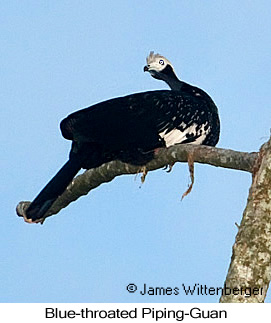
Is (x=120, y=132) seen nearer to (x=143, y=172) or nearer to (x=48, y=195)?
(x=143, y=172)

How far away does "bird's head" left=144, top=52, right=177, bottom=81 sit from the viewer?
1121cm

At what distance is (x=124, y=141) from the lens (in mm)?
8977

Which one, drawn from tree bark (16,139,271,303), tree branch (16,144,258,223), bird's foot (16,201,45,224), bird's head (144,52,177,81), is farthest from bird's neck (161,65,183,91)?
tree bark (16,139,271,303)

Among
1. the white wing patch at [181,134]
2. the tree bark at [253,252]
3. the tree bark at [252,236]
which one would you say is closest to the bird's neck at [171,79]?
the white wing patch at [181,134]

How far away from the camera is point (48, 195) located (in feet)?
28.5

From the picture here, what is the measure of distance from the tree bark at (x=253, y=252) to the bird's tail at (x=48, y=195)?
3.09m

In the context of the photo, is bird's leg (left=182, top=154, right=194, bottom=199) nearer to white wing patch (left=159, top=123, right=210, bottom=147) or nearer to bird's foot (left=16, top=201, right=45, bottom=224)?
white wing patch (left=159, top=123, right=210, bottom=147)

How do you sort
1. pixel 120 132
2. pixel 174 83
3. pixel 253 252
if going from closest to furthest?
pixel 253 252
pixel 120 132
pixel 174 83

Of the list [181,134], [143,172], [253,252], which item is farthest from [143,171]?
[253,252]

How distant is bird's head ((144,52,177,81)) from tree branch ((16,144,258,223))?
8.93 feet

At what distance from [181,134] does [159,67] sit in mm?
2186

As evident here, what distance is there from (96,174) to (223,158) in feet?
6.89

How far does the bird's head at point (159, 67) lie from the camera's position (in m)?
11.2
